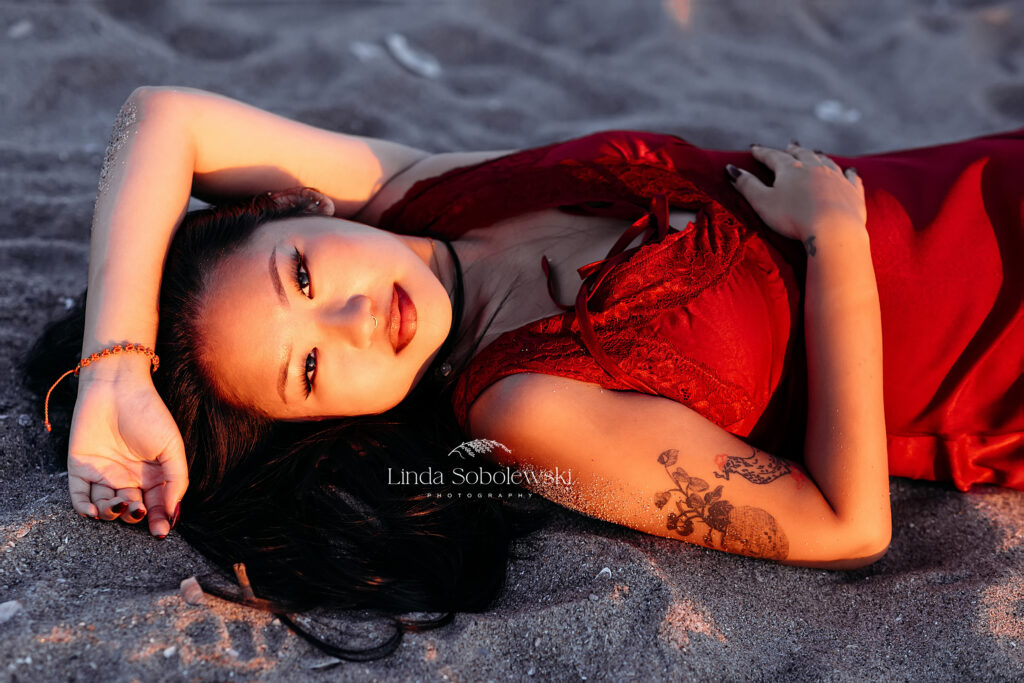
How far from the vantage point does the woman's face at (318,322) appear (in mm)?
1729

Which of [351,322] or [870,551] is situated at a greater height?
[351,322]

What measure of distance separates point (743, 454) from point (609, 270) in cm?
52

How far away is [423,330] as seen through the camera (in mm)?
1842

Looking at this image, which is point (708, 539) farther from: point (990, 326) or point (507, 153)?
point (507, 153)

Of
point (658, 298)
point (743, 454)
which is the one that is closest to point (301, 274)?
point (658, 298)

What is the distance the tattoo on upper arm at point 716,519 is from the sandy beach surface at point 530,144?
0.12 m

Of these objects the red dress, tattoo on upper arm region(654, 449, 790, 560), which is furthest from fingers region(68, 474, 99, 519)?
tattoo on upper arm region(654, 449, 790, 560)

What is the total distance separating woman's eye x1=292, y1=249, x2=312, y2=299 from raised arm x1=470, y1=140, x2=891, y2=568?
0.47 meters

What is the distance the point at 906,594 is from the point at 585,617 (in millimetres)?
801

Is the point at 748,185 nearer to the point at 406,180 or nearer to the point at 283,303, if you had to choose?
the point at 406,180

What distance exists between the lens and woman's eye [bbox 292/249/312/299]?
1.75 meters

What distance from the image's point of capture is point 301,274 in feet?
5.84

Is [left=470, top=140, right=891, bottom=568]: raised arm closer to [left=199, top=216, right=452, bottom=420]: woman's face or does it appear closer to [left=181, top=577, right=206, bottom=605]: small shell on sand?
[left=199, top=216, right=452, bottom=420]: woman's face

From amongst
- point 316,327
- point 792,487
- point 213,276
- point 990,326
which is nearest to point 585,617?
point 792,487
